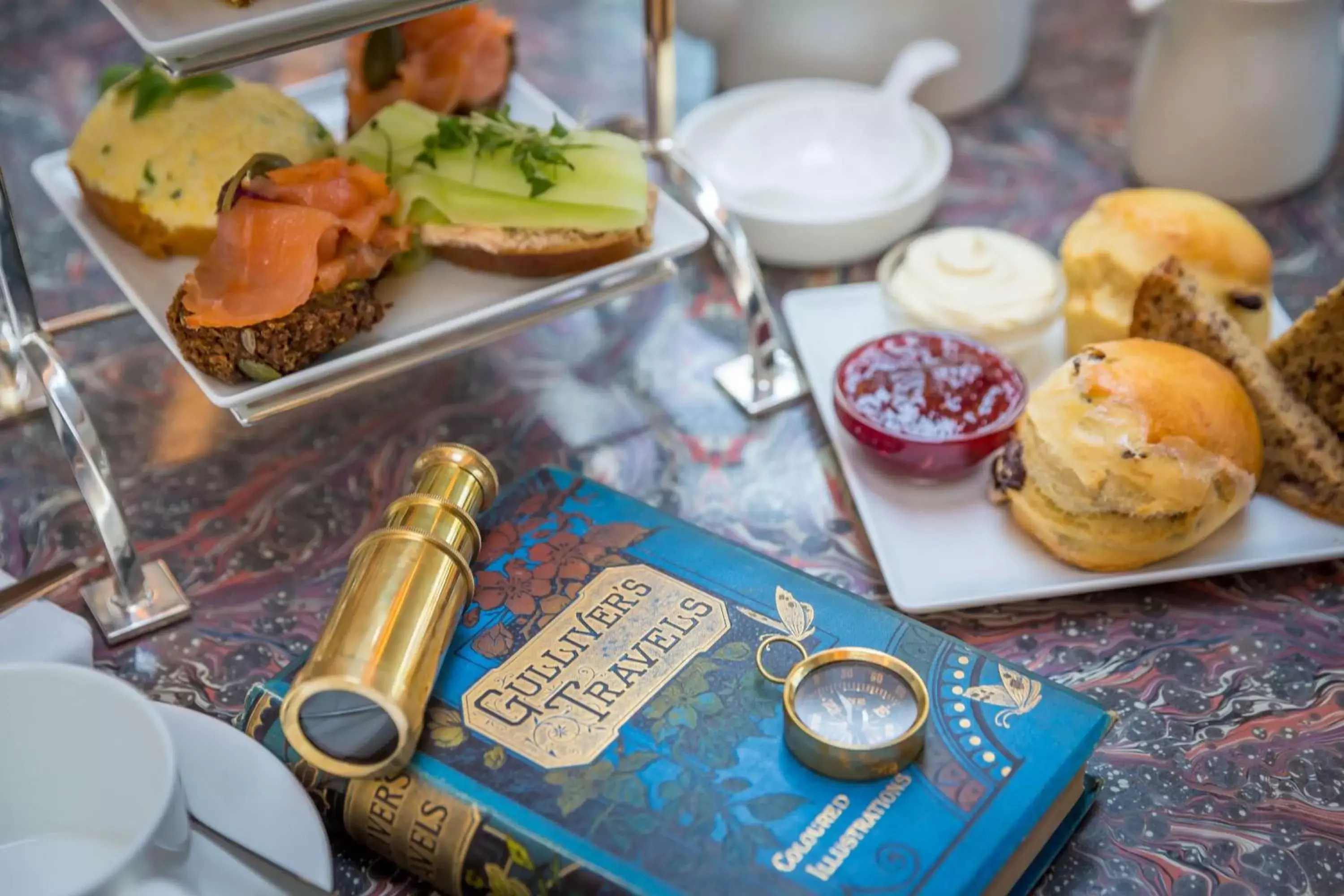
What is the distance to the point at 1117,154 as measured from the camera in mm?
1453

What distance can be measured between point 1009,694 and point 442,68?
73 centimetres

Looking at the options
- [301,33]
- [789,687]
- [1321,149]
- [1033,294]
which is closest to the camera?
[789,687]

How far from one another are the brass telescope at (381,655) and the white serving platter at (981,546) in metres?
0.33

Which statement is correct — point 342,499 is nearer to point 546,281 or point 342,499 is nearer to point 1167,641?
point 546,281

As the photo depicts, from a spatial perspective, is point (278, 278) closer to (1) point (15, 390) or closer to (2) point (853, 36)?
(1) point (15, 390)

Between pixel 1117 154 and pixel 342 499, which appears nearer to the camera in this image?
pixel 342 499

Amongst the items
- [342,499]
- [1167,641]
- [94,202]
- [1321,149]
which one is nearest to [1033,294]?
[1167,641]

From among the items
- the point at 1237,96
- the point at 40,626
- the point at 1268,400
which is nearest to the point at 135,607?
the point at 40,626

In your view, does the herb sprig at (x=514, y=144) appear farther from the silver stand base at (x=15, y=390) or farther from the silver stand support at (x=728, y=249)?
the silver stand base at (x=15, y=390)

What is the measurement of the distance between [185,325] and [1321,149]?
1.11 meters

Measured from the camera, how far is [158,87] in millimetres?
1021

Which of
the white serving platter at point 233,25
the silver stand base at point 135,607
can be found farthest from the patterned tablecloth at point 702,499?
the white serving platter at point 233,25

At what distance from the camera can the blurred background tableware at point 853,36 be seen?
1.40 meters

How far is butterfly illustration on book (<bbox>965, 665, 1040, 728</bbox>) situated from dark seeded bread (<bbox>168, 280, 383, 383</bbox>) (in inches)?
19.4
